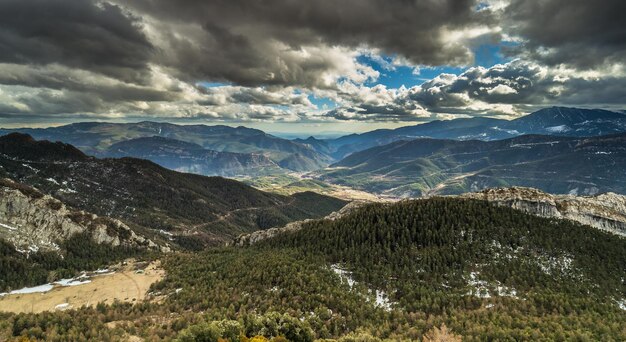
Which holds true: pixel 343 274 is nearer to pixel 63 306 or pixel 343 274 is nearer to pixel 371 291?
pixel 371 291

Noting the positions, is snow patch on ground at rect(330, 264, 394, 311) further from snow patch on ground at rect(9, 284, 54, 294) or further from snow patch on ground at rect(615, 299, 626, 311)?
snow patch on ground at rect(9, 284, 54, 294)

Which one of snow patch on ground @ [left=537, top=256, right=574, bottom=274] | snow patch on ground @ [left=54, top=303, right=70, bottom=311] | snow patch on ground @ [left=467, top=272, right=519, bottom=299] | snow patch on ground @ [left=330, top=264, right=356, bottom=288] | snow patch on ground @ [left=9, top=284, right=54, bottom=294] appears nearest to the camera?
snow patch on ground @ [left=467, top=272, right=519, bottom=299]

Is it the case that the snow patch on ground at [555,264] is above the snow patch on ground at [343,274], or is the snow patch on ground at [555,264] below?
above

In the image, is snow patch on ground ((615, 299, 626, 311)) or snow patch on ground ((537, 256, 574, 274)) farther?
snow patch on ground ((537, 256, 574, 274))

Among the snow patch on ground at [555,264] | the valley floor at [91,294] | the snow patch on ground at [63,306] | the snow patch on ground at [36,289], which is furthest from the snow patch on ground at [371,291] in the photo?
the snow patch on ground at [36,289]

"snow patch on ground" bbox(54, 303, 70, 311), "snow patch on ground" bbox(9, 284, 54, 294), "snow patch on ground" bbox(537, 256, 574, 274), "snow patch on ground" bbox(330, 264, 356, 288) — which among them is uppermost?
"snow patch on ground" bbox(537, 256, 574, 274)

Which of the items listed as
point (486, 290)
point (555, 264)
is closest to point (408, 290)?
point (486, 290)

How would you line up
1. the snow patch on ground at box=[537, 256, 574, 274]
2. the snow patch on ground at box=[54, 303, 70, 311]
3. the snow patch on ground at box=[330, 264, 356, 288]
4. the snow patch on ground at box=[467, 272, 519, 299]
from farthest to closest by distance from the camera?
the snow patch on ground at box=[54, 303, 70, 311] → the snow patch on ground at box=[330, 264, 356, 288] → the snow patch on ground at box=[537, 256, 574, 274] → the snow patch on ground at box=[467, 272, 519, 299]

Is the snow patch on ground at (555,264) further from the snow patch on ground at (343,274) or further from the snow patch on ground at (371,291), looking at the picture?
the snow patch on ground at (343,274)

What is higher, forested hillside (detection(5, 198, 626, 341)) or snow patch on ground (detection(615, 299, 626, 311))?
forested hillside (detection(5, 198, 626, 341))

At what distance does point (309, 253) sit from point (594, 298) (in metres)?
124

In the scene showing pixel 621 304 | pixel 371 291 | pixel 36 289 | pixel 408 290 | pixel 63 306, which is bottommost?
pixel 36 289

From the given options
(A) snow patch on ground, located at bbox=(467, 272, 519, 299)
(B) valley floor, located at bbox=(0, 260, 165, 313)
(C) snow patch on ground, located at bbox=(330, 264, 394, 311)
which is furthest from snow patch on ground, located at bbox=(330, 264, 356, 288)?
(B) valley floor, located at bbox=(0, 260, 165, 313)

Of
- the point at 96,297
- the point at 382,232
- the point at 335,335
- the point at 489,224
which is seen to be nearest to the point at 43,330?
the point at 96,297
